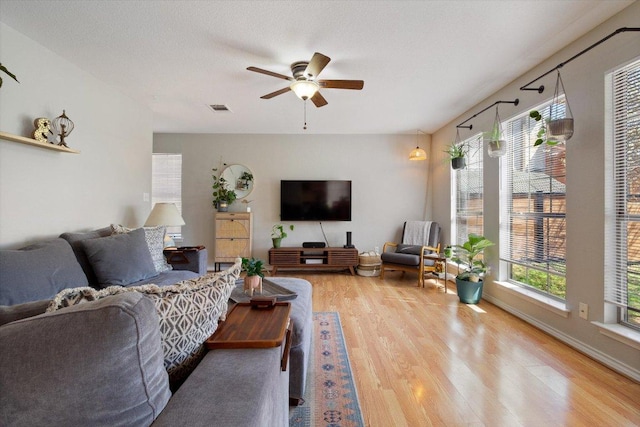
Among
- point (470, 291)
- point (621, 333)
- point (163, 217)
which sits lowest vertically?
point (470, 291)

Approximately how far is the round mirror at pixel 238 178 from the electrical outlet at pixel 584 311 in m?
4.66

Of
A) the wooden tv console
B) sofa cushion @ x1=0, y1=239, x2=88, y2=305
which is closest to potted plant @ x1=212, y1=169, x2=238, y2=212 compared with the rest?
the wooden tv console

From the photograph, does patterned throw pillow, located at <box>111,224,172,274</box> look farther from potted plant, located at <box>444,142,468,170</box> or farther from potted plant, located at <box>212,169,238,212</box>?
potted plant, located at <box>444,142,468,170</box>

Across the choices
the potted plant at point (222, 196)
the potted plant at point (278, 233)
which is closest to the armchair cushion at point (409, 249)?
the potted plant at point (278, 233)

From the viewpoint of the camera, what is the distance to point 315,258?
4980mm

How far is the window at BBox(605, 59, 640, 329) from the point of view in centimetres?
200

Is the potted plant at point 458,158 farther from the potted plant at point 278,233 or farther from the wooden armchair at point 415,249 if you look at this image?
the potted plant at point 278,233

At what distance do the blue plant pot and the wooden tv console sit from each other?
1804mm

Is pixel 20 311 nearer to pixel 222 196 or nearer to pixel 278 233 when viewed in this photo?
pixel 222 196

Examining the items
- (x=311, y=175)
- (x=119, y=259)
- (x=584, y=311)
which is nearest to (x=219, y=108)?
(x=311, y=175)

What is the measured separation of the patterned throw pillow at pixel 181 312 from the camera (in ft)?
2.88

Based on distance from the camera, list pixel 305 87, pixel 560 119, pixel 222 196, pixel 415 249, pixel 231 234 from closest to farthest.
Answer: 1. pixel 560 119
2. pixel 305 87
3. pixel 415 249
4. pixel 231 234
5. pixel 222 196

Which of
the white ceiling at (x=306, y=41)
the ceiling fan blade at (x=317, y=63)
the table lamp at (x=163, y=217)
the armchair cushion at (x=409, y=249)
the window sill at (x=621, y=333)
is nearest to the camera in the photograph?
the window sill at (x=621, y=333)

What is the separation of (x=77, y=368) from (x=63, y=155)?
301 centimetres
